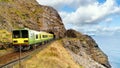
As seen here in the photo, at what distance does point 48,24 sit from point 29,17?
13.8 m

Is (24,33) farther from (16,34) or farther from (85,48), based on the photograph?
(85,48)

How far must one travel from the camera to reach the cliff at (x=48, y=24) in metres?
68.9

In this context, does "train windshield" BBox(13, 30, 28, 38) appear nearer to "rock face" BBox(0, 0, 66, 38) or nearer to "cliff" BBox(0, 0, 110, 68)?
"cliff" BBox(0, 0, 110, 68)

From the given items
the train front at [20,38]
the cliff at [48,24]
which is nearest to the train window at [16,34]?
the train front at [20,38]

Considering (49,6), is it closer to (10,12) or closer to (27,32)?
(10,12)

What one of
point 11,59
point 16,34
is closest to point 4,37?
point 16,34

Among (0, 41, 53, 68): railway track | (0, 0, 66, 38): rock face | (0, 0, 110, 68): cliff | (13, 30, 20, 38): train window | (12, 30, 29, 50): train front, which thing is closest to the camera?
(0, 41, 53, 68): railway track

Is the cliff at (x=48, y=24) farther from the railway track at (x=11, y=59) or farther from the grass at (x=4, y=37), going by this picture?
the railway track at (x=11, y=59)

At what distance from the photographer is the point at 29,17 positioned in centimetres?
8731

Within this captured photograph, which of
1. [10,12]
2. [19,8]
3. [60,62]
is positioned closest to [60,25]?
[19,8]

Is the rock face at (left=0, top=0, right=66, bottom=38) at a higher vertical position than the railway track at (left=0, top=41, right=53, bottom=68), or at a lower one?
higher

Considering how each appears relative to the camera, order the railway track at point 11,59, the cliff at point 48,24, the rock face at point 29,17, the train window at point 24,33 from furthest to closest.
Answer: the rock face at point 29,17, the cliff at point 48,24, the train window at point 24,33, the railway track at point 11,59

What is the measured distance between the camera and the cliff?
68.9 metres

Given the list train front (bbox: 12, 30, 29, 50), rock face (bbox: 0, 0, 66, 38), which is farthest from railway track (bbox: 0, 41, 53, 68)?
rock face (bbox: 0, 0, 66, 38)
